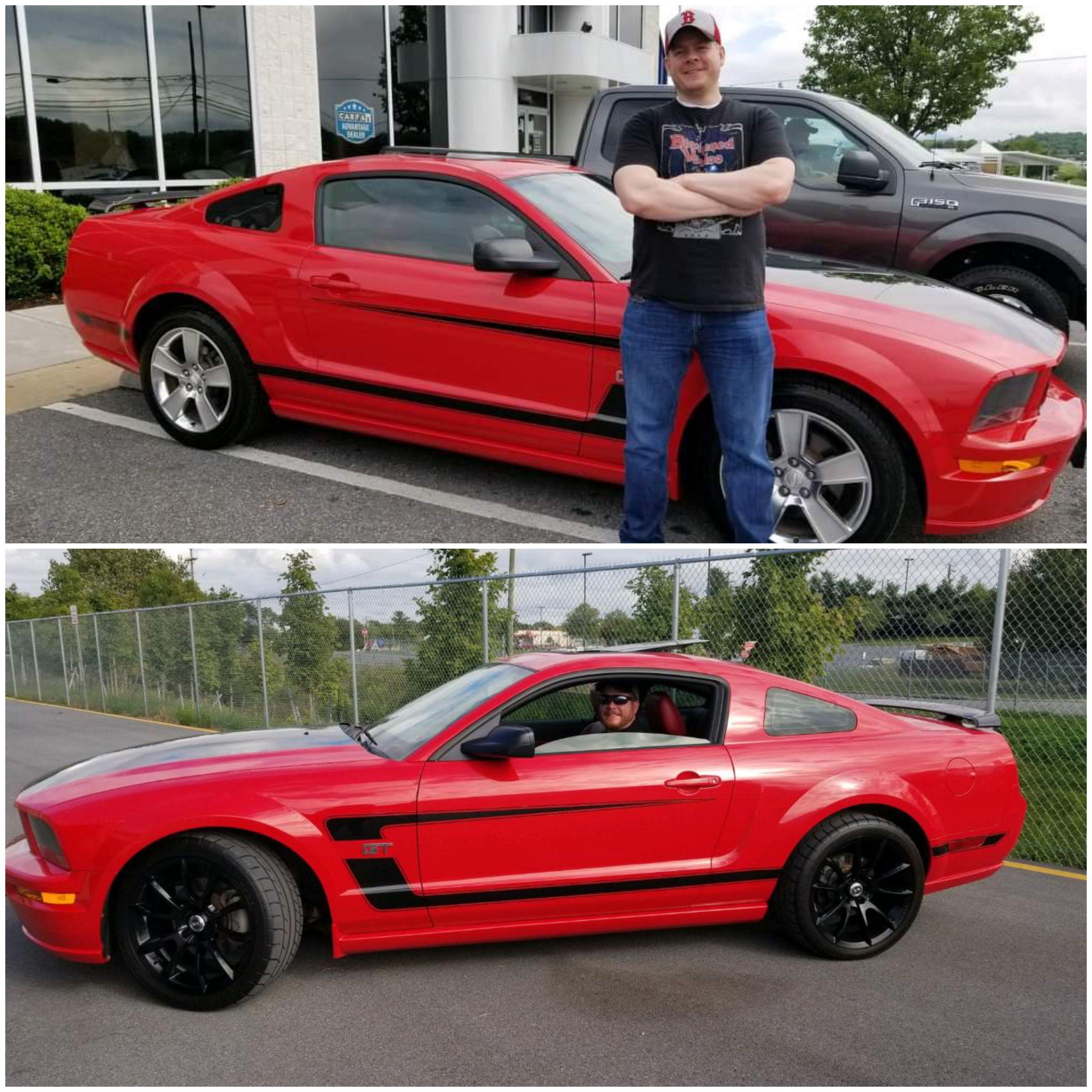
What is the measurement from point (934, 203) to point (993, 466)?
10.8 feet

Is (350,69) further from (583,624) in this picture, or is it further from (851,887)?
(851,887)

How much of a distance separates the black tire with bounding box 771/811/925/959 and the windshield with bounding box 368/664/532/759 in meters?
1.26

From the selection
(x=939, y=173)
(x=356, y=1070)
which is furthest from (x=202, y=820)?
(x=939, y=173)

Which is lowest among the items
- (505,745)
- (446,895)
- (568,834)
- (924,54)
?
(446,895)

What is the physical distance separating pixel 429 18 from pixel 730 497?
1989 centimetres

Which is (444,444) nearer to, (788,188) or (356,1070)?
(788,188)

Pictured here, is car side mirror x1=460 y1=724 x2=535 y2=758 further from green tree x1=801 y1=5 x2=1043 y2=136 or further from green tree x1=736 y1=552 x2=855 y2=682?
green tree x1=801 y1=5 x2=1043 y2=136

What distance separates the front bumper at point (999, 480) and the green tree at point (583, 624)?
12.6 ft

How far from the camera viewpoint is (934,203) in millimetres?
7031

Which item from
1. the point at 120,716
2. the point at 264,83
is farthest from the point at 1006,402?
the point at 264,83

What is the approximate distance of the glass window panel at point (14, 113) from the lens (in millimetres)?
13508

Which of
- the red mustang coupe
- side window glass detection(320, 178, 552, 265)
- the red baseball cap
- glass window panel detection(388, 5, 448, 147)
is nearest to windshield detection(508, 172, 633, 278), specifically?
the red mustang coupe

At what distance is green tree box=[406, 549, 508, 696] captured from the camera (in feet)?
31.2

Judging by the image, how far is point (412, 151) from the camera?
6141 millimetres
